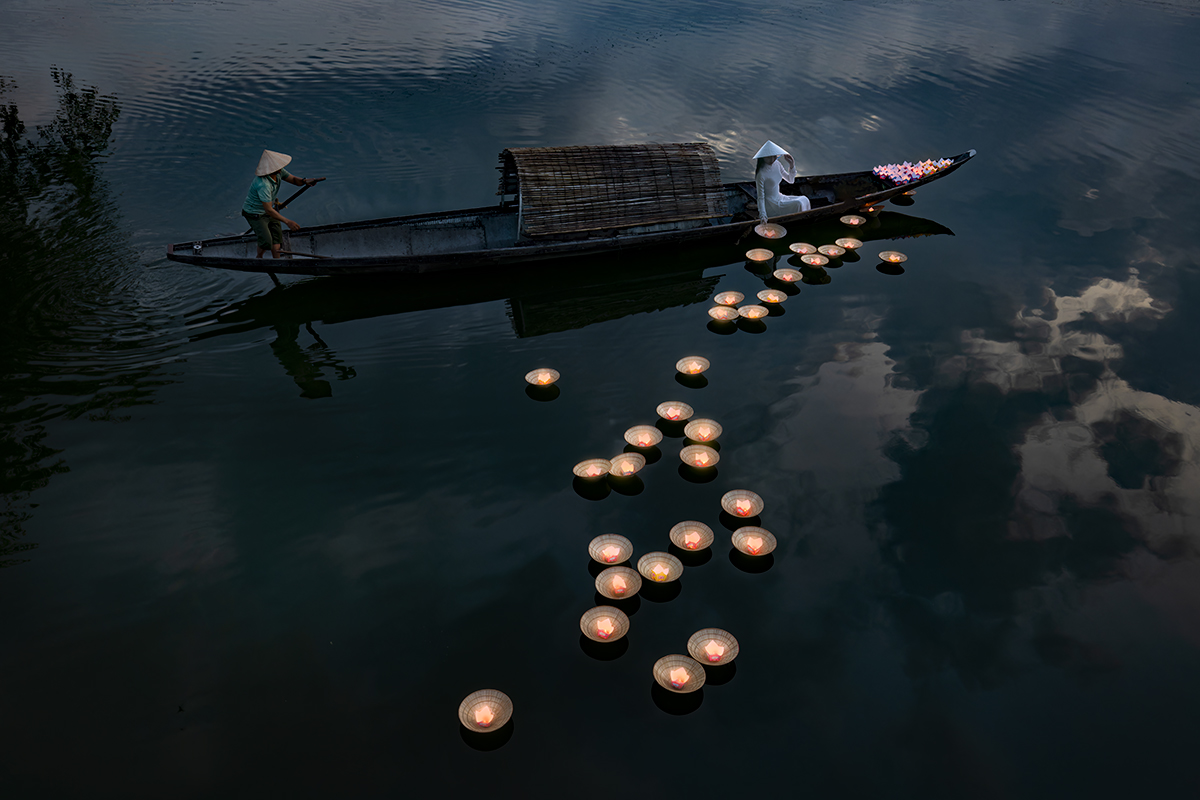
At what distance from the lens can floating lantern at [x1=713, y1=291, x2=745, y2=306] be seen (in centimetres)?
1249

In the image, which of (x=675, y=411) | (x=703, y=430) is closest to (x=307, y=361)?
(x=675, y=411)

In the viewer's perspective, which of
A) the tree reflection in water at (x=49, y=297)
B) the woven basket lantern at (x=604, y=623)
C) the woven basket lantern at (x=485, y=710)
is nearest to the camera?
the woven basket lantern at (x=485, y=710)

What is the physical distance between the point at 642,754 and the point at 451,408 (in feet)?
19.6

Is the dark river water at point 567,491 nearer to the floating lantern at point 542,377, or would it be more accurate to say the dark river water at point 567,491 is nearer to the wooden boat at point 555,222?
the floating lantern at point 542,377

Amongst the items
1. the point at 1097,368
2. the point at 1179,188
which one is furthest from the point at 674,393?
the point at 1179,188

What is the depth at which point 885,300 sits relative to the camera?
13.2 metres

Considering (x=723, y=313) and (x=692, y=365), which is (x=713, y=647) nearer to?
(x=692, y=365)

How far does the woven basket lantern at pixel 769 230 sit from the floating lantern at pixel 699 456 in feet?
23.3

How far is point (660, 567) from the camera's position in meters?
7.67

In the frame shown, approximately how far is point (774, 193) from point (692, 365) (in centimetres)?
598

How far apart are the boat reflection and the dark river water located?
9 cm

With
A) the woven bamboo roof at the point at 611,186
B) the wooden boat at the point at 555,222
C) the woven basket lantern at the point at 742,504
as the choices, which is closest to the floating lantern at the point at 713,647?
the woven basket lantern at the point at 742,504

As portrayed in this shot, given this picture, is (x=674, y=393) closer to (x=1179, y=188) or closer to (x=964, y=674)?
(x=964, y=674)

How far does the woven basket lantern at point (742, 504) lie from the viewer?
8.26 m
